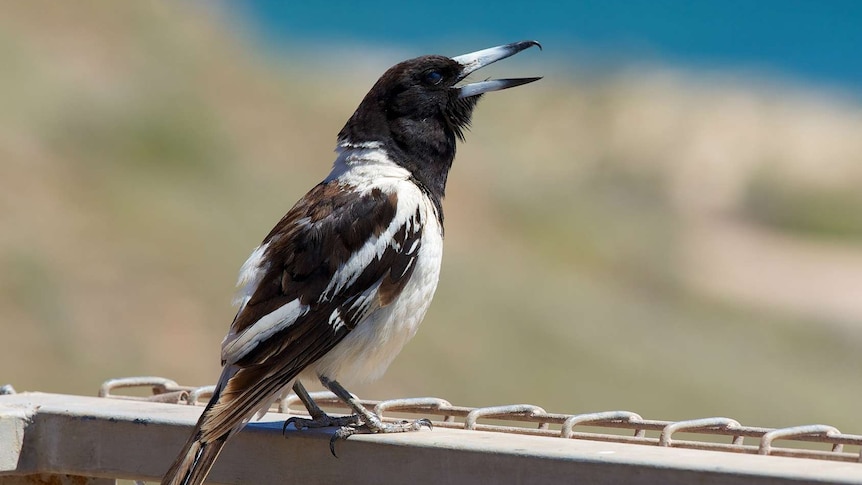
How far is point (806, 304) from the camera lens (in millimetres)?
44500

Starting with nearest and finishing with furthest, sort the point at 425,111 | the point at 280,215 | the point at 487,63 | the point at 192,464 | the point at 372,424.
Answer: the point at 192,464
the point at 372,424
the point at 425,111
the point at 487,63
the point at 280,215

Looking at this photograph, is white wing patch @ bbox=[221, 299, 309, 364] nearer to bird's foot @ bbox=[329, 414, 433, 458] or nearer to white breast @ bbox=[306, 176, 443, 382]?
white breast @ bbox=[306, 176, 443, 382]

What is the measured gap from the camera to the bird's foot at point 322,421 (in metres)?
3.27

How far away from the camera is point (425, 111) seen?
15.2 feet

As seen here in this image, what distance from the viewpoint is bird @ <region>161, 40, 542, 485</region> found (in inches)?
138

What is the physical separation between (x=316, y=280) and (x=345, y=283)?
9 cm

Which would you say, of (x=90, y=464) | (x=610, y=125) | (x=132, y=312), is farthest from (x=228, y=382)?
(x=610, y=125)

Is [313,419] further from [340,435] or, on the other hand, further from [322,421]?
[340,435]

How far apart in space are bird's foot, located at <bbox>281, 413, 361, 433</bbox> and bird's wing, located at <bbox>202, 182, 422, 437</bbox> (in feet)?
0.45

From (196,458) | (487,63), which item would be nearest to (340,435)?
(196,458)

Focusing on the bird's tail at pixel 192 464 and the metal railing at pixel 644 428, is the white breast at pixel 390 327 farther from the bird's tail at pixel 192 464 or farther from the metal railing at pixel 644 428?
the bird's tail at pixel 192 464

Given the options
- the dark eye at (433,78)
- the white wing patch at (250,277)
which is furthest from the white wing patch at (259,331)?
the dark eye at (433,78)

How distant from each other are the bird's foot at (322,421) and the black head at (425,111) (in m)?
1.03

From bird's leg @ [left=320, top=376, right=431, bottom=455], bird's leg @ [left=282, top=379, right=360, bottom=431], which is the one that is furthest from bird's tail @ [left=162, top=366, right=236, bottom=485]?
bird's leg @ [left=320, top=376, right=431, bottom=455]
